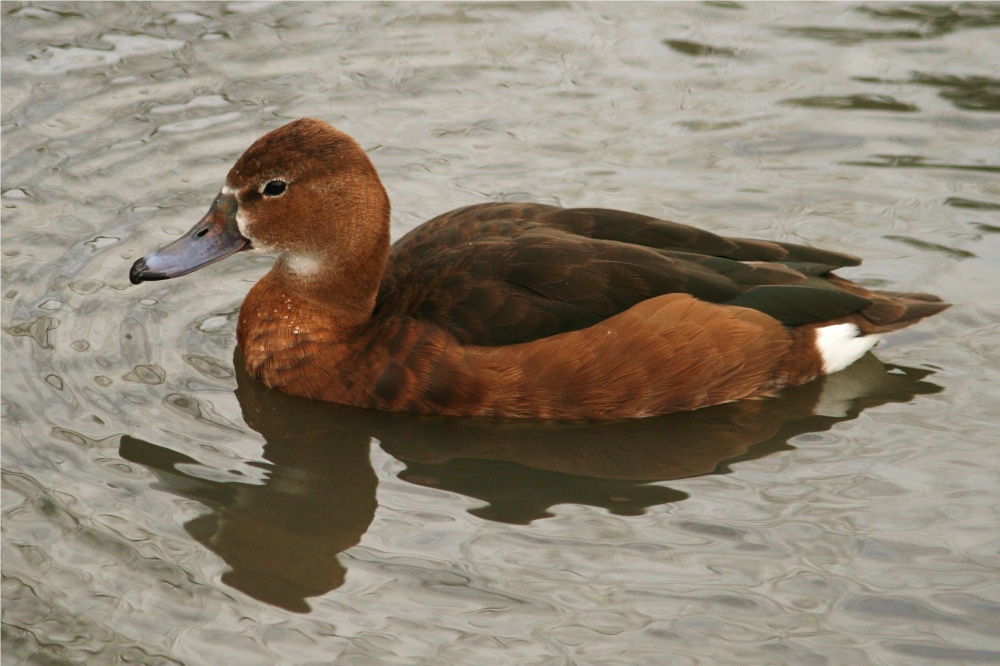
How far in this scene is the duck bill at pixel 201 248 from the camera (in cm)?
687

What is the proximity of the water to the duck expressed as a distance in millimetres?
201

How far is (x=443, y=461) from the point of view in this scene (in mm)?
6605

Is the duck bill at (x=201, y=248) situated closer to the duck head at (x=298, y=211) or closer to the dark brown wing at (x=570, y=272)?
the duck head at (x=298, y=211)

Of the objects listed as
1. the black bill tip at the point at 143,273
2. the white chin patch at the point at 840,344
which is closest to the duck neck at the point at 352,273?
the black bill tip at the point at 143,273

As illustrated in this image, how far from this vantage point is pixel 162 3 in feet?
35.4

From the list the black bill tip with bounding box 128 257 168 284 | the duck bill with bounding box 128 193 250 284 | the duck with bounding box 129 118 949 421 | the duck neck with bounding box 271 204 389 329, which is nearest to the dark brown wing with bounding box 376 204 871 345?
the duck with bounding box 129 118 949 421

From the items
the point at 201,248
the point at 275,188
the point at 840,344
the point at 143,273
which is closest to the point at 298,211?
the point at 275,188

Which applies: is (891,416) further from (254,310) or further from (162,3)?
(162,3)

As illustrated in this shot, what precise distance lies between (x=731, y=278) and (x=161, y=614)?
325cm

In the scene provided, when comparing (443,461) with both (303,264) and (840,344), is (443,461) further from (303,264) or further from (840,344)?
(840,344)

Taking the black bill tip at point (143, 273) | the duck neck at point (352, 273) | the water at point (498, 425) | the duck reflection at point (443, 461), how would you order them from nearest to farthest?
the water at point (498, 425) < the duck reflection at point (443, 461) < the black bill tip at point (143, 273) < the duck neck at point (352, 273)

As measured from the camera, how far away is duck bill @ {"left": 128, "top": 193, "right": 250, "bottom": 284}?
6.87 meters

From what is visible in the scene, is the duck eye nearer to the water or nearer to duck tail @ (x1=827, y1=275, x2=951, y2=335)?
the water

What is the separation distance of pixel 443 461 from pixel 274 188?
5.34 feet
